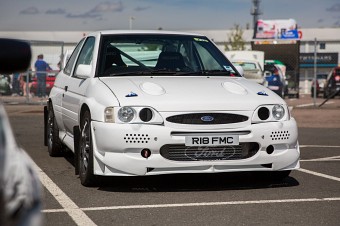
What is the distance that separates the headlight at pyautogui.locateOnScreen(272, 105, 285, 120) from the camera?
6.63 metres

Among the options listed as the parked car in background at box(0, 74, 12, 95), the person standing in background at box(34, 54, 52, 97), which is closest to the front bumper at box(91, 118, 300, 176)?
the person standing in background at box(34, 54, 52, 97)

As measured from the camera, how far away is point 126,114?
630 cm

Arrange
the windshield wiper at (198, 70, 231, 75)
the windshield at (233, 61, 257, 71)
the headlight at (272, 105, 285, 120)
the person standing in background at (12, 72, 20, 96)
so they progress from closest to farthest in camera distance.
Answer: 1. the headlight at (272, 105, 285, 120)
2. the windshield wiper at (198, 70, 231, 75)
3. the person standing in background at (12, 72, 20, 96)
4. the windshield at (233, 61, 257, 71)

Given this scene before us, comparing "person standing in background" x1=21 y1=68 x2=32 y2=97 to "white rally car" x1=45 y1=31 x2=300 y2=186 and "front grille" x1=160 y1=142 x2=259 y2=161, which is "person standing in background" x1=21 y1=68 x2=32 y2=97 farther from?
"front grille" x1=160 y1=142 x2=259 y2=161

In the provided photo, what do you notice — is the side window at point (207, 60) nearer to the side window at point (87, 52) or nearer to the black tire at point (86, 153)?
the side window at point (87, 52)

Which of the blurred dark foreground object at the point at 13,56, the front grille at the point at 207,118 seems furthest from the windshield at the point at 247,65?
the blurred dark foreground object at the point at 13,56

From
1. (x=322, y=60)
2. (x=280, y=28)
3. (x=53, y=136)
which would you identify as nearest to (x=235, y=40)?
(x=322, y=60)

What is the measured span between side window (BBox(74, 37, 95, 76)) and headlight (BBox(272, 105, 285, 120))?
215cm

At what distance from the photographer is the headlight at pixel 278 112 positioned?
663 centimetres

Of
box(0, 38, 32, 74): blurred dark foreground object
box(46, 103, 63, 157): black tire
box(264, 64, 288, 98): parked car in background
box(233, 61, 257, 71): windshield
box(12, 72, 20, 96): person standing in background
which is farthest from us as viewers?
box(264, 64, 288, 98): parked car in background

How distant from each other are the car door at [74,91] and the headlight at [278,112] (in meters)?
1.85

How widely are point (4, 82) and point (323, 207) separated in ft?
73.6

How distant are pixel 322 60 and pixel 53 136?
60.2m

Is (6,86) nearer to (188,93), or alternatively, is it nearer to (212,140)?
(188,93)
